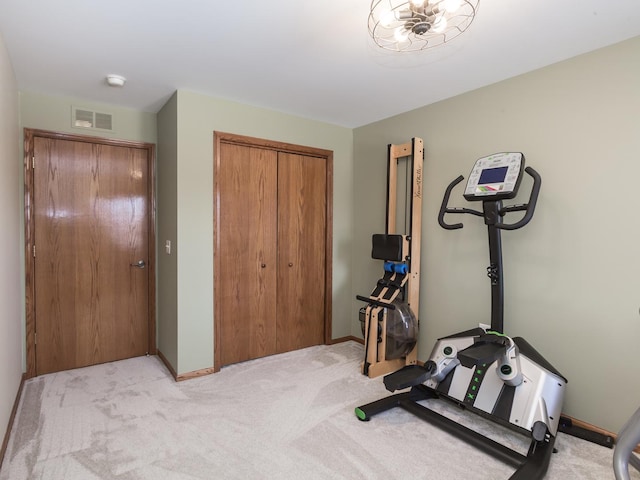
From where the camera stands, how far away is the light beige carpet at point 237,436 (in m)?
1.89

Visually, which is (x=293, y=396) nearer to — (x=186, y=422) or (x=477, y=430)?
(x=186, y=422)

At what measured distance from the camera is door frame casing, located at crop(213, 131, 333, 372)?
3.10 meters

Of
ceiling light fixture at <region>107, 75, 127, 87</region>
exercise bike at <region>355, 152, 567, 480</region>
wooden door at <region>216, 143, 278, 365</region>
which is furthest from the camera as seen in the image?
wooden door at <region>216, 143, 278, 365</region>

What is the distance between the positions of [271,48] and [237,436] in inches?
93.1

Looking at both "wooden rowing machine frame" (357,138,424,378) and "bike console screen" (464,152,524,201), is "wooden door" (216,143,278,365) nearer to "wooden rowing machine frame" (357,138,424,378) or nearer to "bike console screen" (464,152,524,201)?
"wooden rowing machine frame" (357,138,424,378)

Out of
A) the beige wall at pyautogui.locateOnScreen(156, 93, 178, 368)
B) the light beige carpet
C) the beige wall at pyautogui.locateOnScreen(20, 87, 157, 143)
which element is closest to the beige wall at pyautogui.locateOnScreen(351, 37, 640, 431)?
the light beige carpet

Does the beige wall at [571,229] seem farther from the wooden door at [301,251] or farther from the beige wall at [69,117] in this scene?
the beige wall at [69,117]

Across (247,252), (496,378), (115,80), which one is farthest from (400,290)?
(115,80)

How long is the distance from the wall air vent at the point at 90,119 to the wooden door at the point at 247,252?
3.46 feet

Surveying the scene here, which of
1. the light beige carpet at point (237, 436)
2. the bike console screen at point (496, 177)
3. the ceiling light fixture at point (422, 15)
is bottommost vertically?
the light beige carpet at point (237, 436)

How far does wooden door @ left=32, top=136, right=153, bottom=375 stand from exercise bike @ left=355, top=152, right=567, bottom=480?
7.87 feet

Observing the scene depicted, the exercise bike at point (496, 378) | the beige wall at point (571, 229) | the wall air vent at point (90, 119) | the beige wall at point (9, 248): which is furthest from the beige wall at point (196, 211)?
the beige wall at point (571, 229)

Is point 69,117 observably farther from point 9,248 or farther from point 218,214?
point 218,214

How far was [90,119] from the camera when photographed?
313 centimetres
